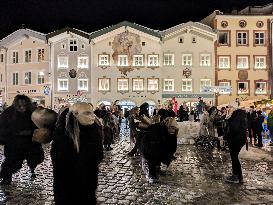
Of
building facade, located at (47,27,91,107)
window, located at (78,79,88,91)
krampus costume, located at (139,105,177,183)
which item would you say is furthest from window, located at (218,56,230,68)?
krampus costume, located at (139,105,177,183)

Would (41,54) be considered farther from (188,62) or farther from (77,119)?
(77,119)

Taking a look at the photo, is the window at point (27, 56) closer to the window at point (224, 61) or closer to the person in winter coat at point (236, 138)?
the window at point (224, 61)

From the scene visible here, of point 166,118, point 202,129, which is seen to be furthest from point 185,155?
point 166,118

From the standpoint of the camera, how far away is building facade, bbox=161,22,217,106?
43.2 metres

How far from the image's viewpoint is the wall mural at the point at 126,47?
43.6m

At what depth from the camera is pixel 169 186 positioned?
8039mm

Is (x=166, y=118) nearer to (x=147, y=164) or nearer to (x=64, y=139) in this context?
(x=147, y=164)

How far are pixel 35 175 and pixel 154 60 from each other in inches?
1392

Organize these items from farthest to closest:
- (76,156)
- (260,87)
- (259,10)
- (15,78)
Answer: (15,78), (259,10), (260,87), (76,156)

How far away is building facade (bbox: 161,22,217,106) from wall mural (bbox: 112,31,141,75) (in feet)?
9.25

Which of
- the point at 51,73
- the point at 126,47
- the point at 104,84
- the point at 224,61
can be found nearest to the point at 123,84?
the point at 104,84

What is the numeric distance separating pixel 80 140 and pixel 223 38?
4133 cm

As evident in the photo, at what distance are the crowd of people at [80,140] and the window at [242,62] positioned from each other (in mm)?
29087

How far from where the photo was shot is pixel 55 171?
418cm
